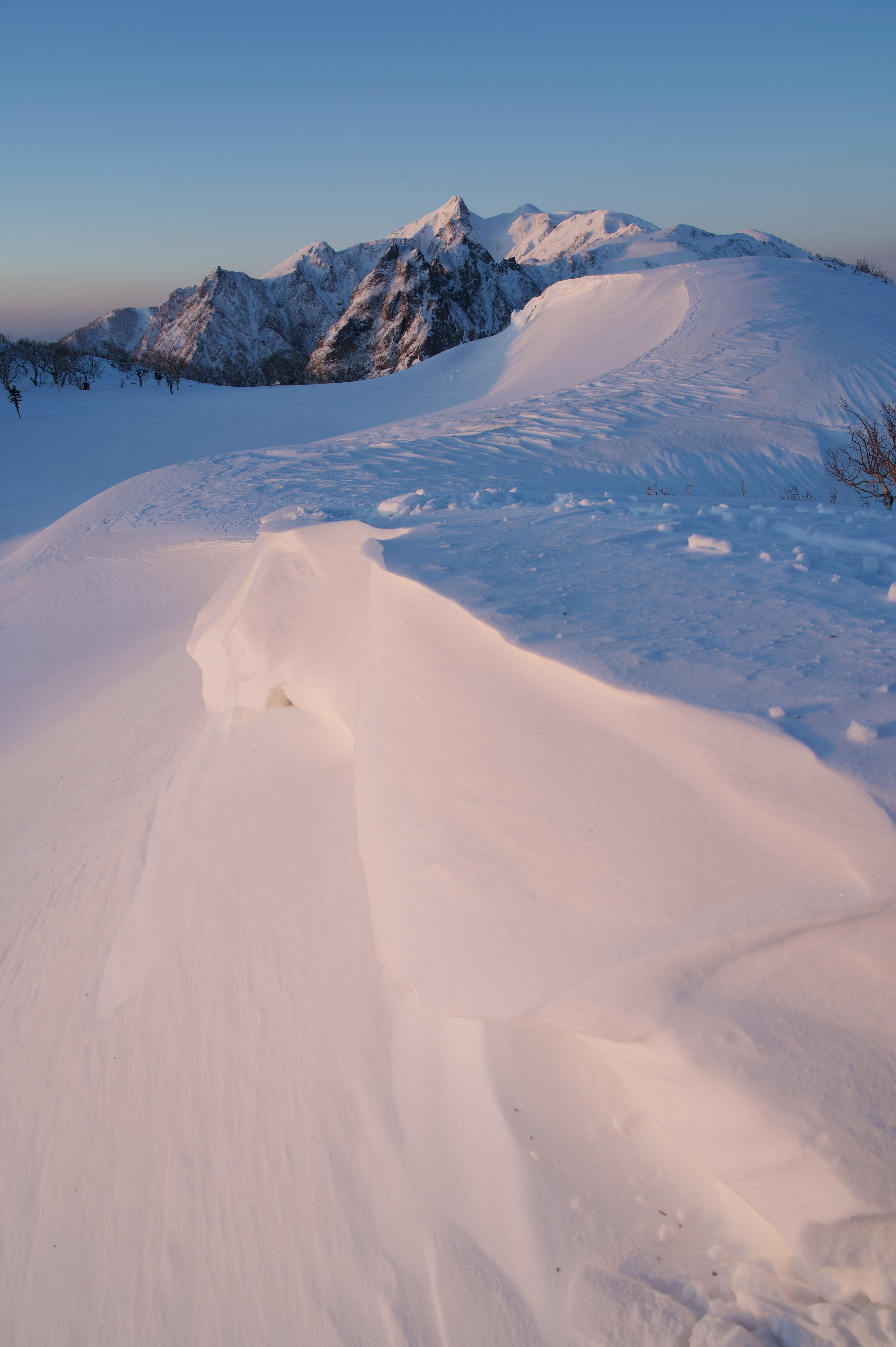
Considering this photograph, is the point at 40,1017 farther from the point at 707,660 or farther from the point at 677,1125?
the point at 707,660

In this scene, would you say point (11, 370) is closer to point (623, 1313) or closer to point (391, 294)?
point (623, 1313)

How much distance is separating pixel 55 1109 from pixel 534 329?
19290mm

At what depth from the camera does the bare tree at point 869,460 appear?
230 inches

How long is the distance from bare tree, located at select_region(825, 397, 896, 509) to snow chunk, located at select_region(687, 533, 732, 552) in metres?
3.81

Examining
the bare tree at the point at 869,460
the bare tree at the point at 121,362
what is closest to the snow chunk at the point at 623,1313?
the bare tree at the point at 869,460

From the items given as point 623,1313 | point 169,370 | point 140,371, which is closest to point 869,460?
point 623,1313

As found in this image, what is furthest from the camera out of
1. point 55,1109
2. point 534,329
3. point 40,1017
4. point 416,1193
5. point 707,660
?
point 534,329

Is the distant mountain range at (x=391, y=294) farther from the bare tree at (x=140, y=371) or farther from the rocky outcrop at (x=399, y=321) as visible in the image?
the bare tree at (x=140, y=371)

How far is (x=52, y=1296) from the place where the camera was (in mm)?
1744

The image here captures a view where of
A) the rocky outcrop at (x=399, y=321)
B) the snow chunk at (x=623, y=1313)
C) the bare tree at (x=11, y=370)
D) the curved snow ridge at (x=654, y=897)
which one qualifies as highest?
the rocky outcrop at (x=399, y=321)

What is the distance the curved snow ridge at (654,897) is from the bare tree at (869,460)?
5.14 metres

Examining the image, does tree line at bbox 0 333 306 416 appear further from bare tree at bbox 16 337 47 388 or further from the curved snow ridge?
the curved snow ridge

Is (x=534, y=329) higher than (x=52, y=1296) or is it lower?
higher

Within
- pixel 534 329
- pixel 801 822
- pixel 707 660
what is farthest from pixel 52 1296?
pixel 534 329
